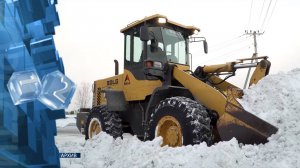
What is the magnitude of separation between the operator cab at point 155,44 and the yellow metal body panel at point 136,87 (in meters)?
0.15

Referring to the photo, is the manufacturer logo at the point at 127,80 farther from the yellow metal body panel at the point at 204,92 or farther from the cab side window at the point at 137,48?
the yellow metal body panel at the point at 204,92

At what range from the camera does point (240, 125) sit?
5.95m

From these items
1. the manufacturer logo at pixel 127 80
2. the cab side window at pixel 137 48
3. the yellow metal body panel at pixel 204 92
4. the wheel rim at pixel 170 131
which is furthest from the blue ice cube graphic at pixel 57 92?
the manufacturer logo at pixel 127 80

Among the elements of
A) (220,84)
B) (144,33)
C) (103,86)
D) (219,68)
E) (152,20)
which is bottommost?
(103,86)

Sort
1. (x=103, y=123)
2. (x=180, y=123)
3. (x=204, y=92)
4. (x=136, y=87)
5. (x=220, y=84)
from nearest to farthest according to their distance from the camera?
(x=180, y=123), (x=204, y=92), (x=220, y=84), (x=136, y=87), (x=103, y=123)

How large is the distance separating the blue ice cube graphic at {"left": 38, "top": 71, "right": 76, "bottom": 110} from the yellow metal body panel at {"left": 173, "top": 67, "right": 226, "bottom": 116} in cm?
Result: 401

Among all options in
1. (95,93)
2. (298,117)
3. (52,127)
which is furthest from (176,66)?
(52,127)

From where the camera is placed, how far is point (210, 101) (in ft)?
23.1

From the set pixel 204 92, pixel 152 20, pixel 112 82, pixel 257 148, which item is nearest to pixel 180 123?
pixel 204 92

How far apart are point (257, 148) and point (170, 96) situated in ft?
9.30

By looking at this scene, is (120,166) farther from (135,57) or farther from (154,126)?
(135,57)

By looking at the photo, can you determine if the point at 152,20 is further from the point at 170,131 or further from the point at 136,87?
the point at 170,131

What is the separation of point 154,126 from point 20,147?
396 centimetres

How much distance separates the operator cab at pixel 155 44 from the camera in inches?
336
